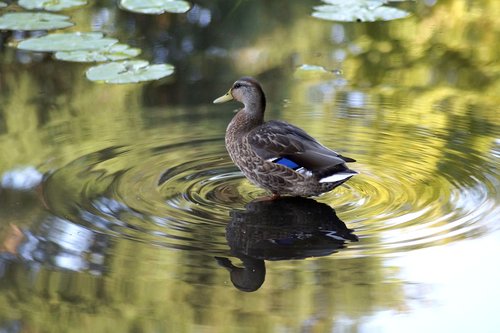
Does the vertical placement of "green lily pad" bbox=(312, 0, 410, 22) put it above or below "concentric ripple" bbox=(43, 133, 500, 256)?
above

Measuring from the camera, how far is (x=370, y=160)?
631cm

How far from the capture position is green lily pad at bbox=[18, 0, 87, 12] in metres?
9.81

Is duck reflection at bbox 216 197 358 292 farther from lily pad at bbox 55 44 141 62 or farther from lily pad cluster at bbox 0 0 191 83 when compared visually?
lily pad at bbox 55 44 141 62

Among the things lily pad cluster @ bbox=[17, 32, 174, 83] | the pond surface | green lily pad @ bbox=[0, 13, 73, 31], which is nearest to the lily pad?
lily pad cluster @ bbox=[17, 32, 174, 83]

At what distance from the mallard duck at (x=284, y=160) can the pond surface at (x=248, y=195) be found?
0.40 feet

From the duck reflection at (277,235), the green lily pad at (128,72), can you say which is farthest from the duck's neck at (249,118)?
the green lily pad at (128,72)

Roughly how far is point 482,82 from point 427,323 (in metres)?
4.14

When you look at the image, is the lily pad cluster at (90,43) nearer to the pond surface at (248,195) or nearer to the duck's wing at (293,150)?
the pond surface at (248,195)

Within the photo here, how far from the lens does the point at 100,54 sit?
8453 millimetres

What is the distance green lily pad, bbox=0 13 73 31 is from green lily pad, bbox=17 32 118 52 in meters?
0.35

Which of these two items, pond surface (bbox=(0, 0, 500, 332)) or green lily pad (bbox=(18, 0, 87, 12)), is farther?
green lily pad (bbox=(18, 0, 87, 12))

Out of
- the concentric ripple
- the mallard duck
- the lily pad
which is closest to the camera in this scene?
the concentric ripple

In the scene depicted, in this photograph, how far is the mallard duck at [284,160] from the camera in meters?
5.67

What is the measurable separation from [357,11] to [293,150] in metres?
4.16
